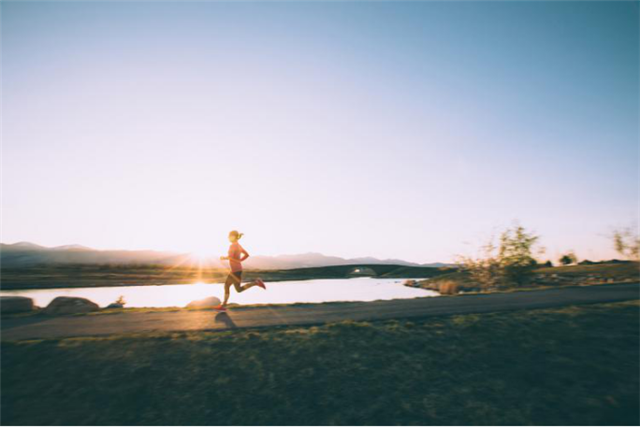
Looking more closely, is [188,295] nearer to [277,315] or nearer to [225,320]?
[277,315]

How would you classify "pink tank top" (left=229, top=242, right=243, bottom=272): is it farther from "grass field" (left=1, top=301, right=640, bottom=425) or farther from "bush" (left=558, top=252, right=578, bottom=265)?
"bush" (left=558, top=252, right=578, bottom=265)

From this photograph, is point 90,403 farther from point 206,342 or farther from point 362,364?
point 362,364

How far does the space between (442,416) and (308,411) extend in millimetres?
2509

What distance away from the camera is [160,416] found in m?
5.86

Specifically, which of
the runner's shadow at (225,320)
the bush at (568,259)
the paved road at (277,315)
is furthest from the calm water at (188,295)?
the bush at (568,259)

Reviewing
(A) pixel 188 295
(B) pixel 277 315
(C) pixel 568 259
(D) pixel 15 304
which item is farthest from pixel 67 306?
(C) pixel 568 259

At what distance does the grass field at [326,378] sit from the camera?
6.05m

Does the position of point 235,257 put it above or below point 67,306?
above

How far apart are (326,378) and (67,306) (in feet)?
32.3

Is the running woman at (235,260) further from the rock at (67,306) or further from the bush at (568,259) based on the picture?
the bush at (568,259)

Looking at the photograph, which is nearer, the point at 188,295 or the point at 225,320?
the point at 225,320

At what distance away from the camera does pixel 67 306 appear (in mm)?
11422

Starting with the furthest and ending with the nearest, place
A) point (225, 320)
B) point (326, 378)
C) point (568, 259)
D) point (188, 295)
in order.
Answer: point (568, 259)
point (188, 295)
point (225, 320)
point (326, 378)

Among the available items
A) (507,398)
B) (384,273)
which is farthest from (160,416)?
(384,273)
